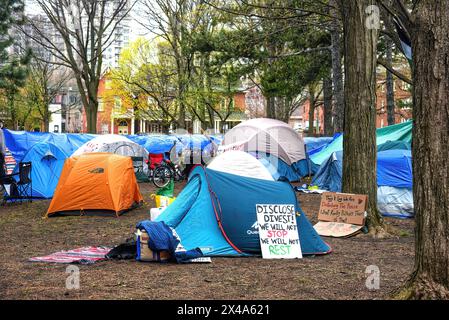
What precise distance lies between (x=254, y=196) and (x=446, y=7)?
167 inches

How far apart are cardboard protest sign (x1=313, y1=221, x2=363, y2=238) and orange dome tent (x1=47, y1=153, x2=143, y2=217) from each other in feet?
15.7

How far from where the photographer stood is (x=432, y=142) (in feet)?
13.9

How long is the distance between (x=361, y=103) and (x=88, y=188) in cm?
641

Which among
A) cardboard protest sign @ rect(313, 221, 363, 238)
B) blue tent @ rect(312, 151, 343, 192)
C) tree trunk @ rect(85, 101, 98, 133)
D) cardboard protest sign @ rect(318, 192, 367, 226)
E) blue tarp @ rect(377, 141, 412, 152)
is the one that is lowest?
cardboard protest sign @ rect(313, 221, 363, 238)

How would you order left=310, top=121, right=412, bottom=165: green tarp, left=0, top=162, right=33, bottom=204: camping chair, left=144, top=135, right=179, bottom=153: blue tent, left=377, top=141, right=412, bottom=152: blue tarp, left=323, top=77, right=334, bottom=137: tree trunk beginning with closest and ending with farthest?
left=0, top=162, right=33, bottom=204: camping chair → left=377, top=141, right=412, bottom=152: blue tarp → left=310, top=121, right=412, bottom=165: green tarp → left=144, top=135, right=179, bottom=153: blue tent → left=323, top=77, right=334, bottom=137: tree trunk

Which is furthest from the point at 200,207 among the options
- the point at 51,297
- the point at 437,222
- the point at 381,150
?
the point at 381,150

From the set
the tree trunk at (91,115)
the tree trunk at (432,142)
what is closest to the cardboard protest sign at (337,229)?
the tree trunk at (432,142)

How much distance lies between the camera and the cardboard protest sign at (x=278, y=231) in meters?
7.54

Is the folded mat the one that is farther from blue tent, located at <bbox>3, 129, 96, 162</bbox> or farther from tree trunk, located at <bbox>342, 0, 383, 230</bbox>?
blue tent, located at <bbox>3, 129, 96, 162</bbox>

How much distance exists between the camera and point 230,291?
18.3 feet

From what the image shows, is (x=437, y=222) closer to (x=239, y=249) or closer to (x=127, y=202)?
(x=239, y=249)

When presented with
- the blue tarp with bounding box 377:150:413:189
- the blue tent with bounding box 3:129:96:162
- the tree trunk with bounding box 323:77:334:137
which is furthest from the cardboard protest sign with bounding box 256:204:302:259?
the tree trunk with bounding box 323:77:334:137

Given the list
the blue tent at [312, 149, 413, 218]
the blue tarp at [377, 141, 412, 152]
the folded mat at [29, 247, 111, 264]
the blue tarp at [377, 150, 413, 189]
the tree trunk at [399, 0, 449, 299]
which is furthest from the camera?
the blue tarp at [377, 141, 412, 152]

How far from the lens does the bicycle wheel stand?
64.4 ft
